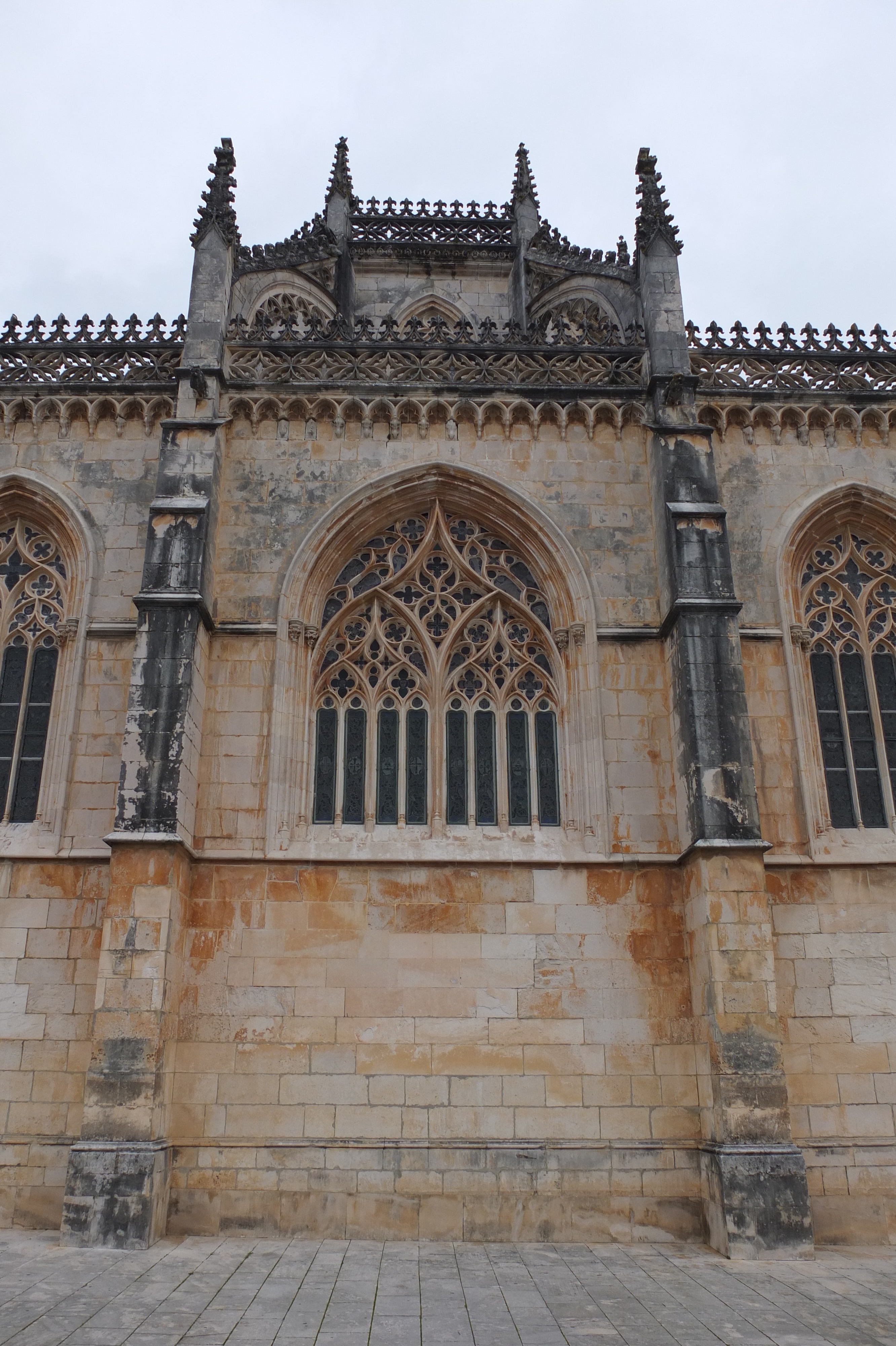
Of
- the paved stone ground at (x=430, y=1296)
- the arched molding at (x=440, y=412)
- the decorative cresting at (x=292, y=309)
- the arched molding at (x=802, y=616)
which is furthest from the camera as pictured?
the decorative cresting at (x=292, y=309)

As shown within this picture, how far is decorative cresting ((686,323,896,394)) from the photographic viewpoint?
1316 cm

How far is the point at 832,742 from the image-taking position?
39.5 feet

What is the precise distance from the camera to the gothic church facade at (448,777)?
9.95 meters

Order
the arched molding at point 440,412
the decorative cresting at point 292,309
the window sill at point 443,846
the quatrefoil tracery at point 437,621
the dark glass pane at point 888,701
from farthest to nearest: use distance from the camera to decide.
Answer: the decorative cresting at point 292,309
the arched molding at point 440,412
the quatrefoil tracery at point 437,621
the dark glass pane at point 888,701
the window sill at point 443,846

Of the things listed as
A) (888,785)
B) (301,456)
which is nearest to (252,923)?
(301,456)

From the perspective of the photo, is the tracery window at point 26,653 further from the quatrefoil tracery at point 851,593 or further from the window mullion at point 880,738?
the window mullion at point 880,738

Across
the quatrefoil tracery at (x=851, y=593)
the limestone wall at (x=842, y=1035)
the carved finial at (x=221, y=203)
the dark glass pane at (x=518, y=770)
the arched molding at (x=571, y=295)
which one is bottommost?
the limestone wall at (x=842, y=1035)

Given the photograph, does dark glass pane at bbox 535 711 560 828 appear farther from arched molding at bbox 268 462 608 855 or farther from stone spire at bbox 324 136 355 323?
stone spire at bbox 324 136 355 323

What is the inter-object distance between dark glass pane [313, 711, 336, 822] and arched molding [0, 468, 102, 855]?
287 cm

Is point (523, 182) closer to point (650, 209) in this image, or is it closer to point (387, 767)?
point (650, 209)

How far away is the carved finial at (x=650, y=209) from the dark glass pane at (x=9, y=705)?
32.6 ft

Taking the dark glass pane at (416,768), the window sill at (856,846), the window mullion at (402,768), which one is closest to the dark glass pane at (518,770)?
the dark glass pane at (416,768)

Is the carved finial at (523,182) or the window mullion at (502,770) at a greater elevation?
the carved finial at (523,182)

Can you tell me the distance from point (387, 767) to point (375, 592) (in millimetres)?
2281
